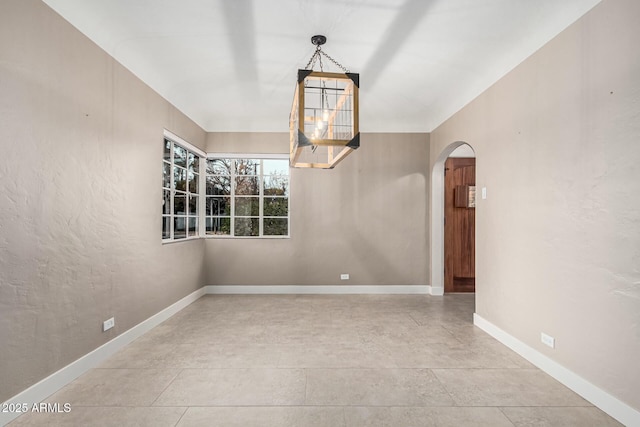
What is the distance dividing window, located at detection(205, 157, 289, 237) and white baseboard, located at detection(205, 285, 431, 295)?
0.90m

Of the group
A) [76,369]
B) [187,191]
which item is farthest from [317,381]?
[187,191]

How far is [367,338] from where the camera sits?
341 cm

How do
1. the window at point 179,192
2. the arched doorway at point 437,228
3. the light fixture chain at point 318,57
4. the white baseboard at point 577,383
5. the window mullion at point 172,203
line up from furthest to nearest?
1. the arched doorway at point 437,228
2. the window mullion at point 172,203
3. the window at point 179,192
4. the light fixture chain at point 318,57
5. the white baseboard at point 577,383

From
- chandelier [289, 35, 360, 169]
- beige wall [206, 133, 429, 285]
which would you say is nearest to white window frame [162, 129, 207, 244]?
beige wall [206, 133, 429, 285]

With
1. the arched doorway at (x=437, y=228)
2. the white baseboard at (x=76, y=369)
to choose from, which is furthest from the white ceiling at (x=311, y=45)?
the white baseboard at (x=76, y=369)

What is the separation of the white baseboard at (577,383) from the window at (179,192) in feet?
13.5

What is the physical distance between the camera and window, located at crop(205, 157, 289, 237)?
18.2 feet

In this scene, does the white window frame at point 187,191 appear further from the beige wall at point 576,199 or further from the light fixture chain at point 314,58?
the beige wall at point 576,199

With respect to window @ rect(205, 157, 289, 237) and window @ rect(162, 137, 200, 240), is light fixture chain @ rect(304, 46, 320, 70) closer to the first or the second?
window @ rect(162, 137, 200, 240)

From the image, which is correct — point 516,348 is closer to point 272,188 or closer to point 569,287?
point 569,287

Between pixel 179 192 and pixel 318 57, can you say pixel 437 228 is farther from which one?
pixel 179 192

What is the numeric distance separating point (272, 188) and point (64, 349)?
12.0ft

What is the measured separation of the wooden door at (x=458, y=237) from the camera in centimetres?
554

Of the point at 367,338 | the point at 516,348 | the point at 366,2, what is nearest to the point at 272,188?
the point at 367,338
